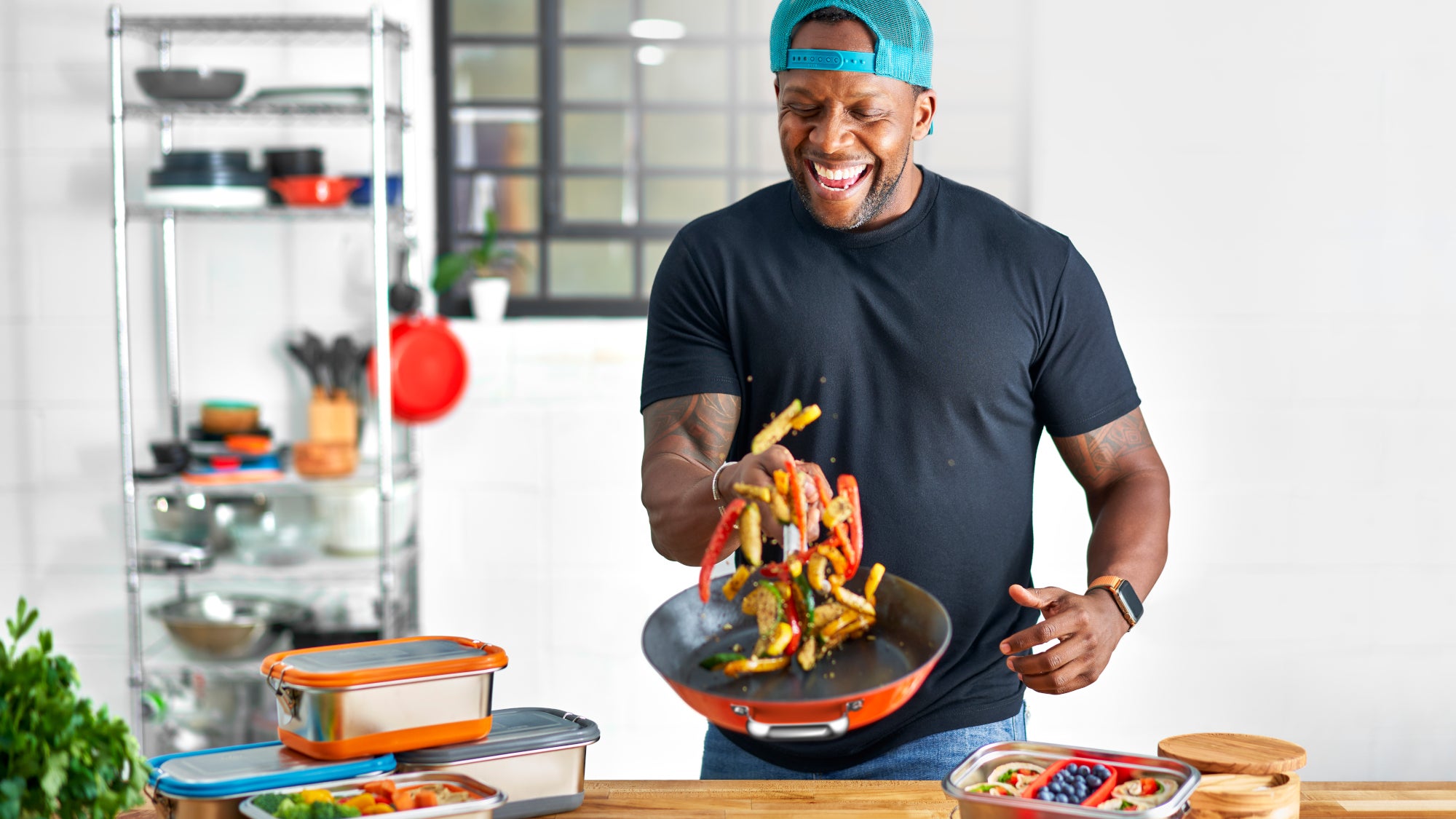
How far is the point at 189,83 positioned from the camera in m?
2.74

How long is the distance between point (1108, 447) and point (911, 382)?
31cm

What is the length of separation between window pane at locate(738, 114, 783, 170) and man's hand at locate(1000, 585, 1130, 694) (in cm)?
188

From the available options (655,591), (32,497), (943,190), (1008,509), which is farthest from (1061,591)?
(32,497)

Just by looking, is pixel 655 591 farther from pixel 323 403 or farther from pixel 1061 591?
pixel 1061 591

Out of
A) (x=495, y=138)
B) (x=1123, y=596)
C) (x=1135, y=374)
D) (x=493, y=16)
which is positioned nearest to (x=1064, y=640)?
(x=1123, y=596)

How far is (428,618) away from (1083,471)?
189 cm

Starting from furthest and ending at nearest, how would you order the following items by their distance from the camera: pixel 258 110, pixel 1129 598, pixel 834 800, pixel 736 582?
pixel 258 110, pixel 1129 598, pixel 834 800, pixel 736 582

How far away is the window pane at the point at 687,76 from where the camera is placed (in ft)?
10.4

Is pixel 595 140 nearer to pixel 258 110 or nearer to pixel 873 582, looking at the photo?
pixel 258 110

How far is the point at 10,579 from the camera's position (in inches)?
122

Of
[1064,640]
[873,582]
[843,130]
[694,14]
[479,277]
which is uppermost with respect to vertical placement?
Answer: [694,14]

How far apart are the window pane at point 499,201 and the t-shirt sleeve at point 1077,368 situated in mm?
1804

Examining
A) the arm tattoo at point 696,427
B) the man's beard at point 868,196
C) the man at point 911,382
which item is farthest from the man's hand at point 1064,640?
the man's beard at point 868,196

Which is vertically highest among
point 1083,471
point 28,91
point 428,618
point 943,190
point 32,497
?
point 28,91
